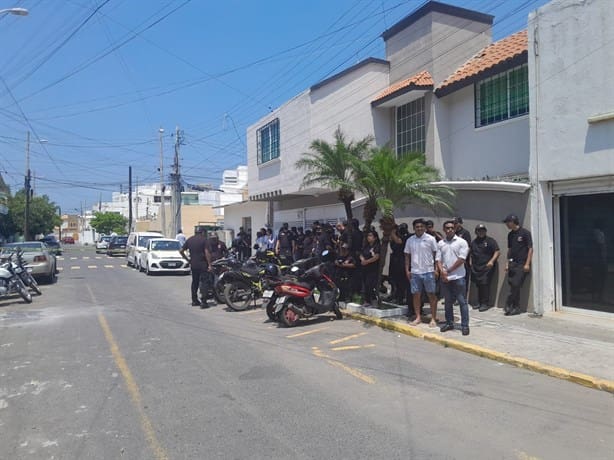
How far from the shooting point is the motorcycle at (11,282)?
→ 1300 cm

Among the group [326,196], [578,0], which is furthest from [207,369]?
[326,196]

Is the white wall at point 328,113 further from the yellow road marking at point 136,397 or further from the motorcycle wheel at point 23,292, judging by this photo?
the yellow road marking at point 136,397

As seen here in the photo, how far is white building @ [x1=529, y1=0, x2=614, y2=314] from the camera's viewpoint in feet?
29.4

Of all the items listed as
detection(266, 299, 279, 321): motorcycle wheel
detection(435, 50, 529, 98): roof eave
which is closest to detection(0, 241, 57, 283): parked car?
detection(266, 299, 279, 321): motorcycle wheel

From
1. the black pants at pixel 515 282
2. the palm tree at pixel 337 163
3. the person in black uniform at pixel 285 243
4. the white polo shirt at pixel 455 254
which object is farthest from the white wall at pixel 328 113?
the white polo shirt at pixel 455 254

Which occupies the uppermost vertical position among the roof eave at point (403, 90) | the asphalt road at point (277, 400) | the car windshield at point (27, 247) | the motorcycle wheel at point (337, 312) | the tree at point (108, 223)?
the roof eave at point (403, 90)

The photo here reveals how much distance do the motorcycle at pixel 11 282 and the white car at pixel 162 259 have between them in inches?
321

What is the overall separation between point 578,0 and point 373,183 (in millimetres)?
4928

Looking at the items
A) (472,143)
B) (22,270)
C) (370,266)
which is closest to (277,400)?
(370,266)

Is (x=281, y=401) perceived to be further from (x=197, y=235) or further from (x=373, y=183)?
(x=197, y=235)

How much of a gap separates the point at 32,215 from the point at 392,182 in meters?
55.7

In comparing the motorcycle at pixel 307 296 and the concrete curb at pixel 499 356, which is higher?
the motorcycle at pixel 307 296

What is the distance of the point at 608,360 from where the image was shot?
6.77m

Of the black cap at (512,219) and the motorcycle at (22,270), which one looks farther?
the motorcycle at (22,270)
